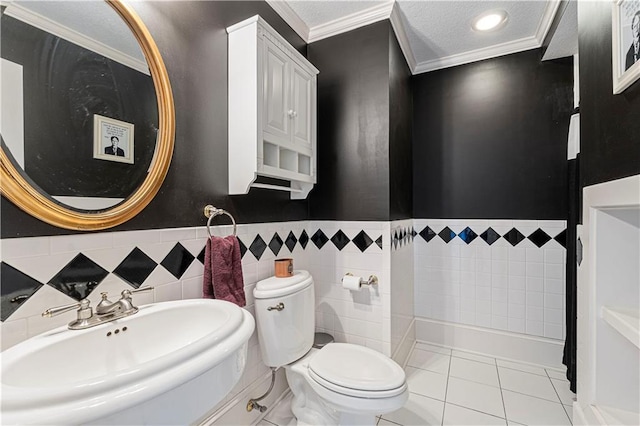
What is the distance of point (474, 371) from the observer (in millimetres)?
2016

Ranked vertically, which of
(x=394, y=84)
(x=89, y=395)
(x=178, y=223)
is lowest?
(x=89, y=395)

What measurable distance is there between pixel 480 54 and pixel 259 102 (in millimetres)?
1937

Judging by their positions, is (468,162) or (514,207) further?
(468,162)

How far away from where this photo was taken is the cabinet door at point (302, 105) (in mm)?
1637

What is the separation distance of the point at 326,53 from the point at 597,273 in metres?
1.91

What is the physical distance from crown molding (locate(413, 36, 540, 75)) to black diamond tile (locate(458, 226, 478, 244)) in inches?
54.0

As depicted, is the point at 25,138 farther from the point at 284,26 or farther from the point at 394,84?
the point at 394,84

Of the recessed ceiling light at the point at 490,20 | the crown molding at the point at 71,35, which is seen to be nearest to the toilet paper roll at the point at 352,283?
the crown molding at the point at 71,35

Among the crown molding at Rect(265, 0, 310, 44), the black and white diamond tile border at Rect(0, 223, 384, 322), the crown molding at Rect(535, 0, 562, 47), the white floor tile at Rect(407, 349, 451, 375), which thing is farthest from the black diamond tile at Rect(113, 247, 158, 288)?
the crown molding at Rect(535, 0, 562, 47)

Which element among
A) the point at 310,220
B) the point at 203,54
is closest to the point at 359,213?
the point at 310,220

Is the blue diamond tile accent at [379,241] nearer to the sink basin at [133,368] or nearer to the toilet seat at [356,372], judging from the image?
the toilet seat at [356,372]

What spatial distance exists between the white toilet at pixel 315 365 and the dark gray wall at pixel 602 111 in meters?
1.10

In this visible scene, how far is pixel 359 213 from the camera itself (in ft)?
6.11

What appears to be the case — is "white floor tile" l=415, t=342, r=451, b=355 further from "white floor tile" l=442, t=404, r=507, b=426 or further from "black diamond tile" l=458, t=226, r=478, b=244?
"black diamond tile" l=458, t=226, r=478, b=244
